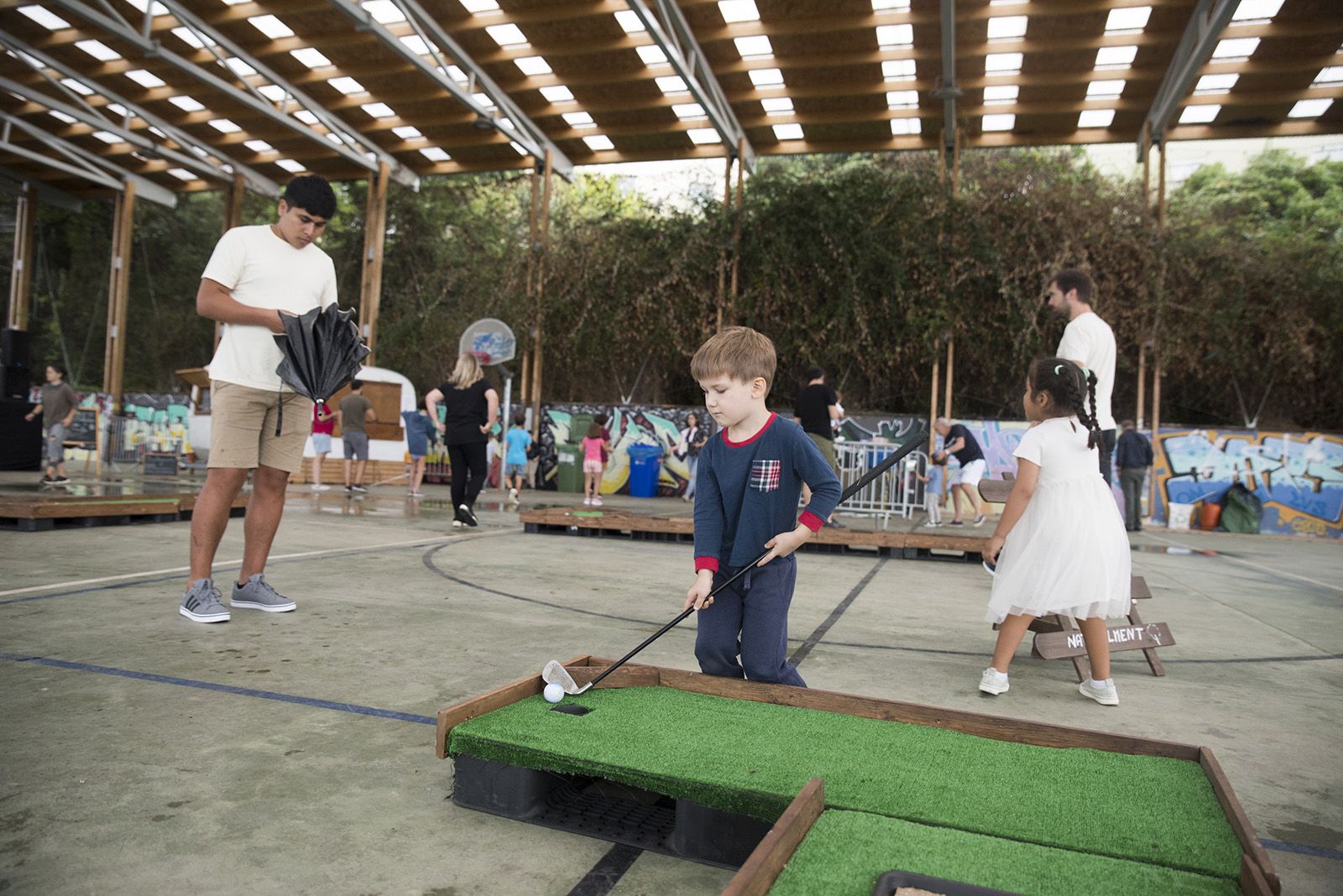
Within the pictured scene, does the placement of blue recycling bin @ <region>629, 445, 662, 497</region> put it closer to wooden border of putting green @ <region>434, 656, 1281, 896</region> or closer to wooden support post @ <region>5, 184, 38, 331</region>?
wooden border of putting green @ <region>434, 656, 1281, 896</region>

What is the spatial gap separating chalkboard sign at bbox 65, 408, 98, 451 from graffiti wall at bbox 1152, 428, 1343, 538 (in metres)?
18.1

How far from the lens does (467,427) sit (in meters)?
8.85

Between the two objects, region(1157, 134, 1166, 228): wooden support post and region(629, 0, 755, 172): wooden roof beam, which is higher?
region(629, 0, 755, 172): wooden roof beam

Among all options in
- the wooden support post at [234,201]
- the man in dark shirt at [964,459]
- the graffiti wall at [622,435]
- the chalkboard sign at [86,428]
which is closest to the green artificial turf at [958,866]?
the man in dark shirt at [964,459]

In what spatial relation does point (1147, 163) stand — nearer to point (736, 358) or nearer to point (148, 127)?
point (736, 358)

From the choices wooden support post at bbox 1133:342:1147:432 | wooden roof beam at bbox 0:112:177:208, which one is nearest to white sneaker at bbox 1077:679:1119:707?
wooden support post at bbox 1133:342:1147:432

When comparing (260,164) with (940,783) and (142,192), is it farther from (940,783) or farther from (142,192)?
(940,783)

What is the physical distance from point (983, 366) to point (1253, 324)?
A: 4656 millimetres

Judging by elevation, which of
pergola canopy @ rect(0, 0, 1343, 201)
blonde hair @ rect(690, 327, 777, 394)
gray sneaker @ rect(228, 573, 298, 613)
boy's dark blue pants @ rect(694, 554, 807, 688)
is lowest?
gray sneaker @ rect(228, 573, 298, 613)

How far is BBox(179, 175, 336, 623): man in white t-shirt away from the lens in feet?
Result: 12.5

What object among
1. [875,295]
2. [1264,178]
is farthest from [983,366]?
[1264,178]

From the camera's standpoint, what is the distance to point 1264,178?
20.5m

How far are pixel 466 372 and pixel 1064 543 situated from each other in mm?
6753

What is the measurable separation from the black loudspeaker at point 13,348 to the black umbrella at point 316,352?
14.5m
